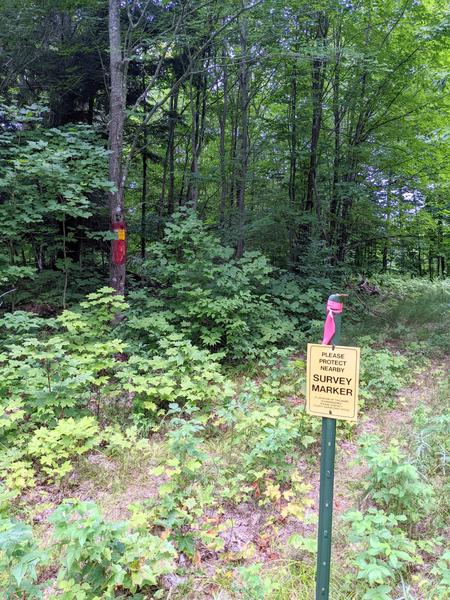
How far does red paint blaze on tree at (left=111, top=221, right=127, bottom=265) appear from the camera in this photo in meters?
6.54

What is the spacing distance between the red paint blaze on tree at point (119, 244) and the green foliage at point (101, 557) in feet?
16.5

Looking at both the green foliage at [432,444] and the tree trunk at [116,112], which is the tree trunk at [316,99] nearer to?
the tree trunk at [116,112]

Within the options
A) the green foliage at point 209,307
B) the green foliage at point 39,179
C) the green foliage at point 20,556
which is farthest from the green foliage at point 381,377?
the green foliage at point 39,179

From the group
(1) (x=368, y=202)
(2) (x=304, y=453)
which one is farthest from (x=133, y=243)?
(2) (x=304, y=453)

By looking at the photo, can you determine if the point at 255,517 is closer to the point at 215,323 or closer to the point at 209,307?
the point at 209,307

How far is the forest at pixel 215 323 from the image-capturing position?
2.33 meters

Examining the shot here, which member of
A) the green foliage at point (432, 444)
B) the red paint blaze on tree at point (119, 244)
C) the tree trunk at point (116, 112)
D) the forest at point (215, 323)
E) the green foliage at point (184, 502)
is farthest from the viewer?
the red paint blaze on tree at point (119, 244)

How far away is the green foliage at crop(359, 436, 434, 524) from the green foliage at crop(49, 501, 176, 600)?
1.49 metres

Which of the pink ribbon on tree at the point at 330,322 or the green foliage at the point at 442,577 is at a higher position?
the pink ribbon on tree at the point at 330,322

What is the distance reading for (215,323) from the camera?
245 inches

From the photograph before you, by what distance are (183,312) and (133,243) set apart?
7.51 m

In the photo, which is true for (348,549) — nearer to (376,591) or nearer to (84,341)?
(376,591)

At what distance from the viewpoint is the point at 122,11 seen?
7.91 m

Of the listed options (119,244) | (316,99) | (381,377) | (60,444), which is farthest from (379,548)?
(316,99)
